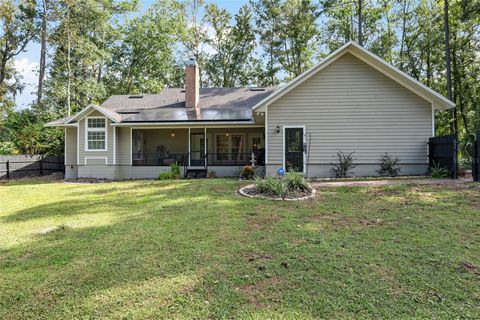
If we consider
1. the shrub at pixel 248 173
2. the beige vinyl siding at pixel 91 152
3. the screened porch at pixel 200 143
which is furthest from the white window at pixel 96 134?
the shrub at pixel 248 173

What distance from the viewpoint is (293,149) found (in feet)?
41.6

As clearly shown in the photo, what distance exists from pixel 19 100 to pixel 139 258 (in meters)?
30.0

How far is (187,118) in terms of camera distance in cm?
1522

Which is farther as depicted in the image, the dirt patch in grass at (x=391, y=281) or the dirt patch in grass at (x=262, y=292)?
the dirt patch in grass at (x=391, y=281)

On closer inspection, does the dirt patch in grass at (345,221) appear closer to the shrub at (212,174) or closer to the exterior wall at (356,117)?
the exterior wall at (356,117)

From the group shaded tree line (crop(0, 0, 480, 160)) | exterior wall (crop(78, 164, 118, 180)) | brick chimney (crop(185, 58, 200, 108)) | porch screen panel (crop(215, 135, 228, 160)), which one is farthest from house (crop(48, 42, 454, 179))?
shaded tree line (crop(0, 0, 480, 160))

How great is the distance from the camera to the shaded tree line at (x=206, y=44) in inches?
859

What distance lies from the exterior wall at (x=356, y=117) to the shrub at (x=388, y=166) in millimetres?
216

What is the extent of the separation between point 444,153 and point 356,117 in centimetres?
328

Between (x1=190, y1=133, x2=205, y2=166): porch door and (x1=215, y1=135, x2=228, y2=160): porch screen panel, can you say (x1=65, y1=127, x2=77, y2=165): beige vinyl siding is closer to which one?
(x1=190, y1=133, x2=205, y2=166): porch door

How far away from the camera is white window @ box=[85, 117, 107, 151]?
14.9 m

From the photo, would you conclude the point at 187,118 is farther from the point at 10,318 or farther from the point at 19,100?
the point at 19,100

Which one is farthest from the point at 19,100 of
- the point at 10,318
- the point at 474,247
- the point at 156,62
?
the point at 474,247

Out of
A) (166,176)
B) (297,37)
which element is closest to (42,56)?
(166,176)
